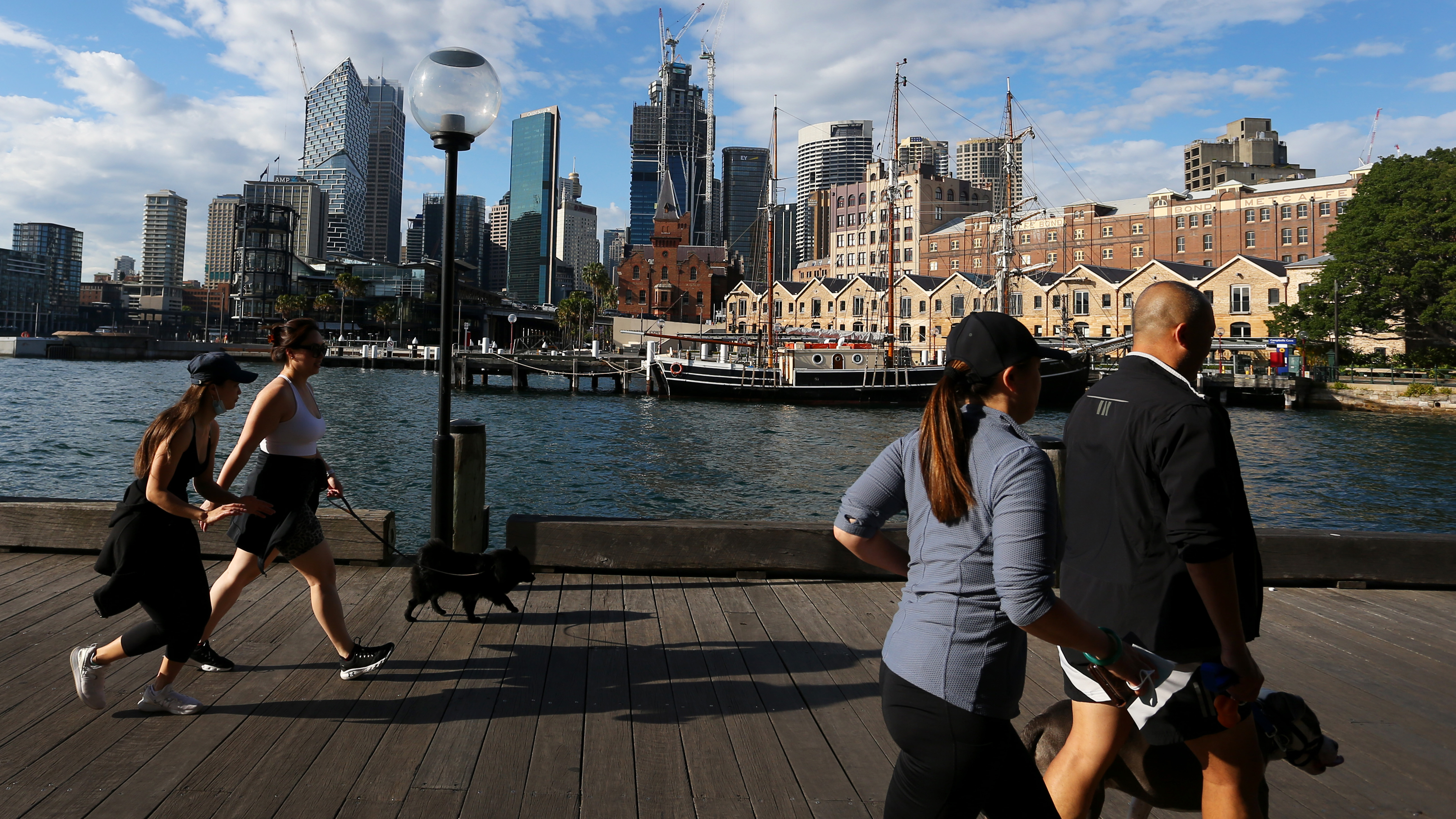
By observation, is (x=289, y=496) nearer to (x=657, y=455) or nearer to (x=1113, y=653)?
(x=1113, y=653)

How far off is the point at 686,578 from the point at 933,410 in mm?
4430

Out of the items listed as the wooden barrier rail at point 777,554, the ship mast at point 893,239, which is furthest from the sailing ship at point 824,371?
the wooden barrier rail at point 777,554

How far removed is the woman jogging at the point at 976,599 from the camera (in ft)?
6.16

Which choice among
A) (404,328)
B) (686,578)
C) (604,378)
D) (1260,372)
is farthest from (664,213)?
(686,578)

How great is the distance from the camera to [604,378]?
80.3 metres

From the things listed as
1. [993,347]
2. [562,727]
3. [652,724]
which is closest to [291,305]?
[562,727]

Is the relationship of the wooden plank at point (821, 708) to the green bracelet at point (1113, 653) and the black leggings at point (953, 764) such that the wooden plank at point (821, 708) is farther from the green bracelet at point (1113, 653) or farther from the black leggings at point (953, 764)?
the green bracelet at point (1113, 653)

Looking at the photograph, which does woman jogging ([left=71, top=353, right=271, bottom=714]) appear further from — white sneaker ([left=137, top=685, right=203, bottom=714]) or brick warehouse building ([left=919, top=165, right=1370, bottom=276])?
brick warehouse building ([left=919, top=165, right=1370, bottom=276])

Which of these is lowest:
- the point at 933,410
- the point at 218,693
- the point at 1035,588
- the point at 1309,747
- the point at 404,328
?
the point at 218,693

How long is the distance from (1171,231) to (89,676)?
4181 inches

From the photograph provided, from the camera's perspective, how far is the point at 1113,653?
1.95 metres

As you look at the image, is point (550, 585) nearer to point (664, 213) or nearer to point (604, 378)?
point (604, 378)

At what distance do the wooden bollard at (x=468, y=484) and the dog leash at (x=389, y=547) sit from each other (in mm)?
451

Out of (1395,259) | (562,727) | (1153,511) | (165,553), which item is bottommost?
(562,727)
